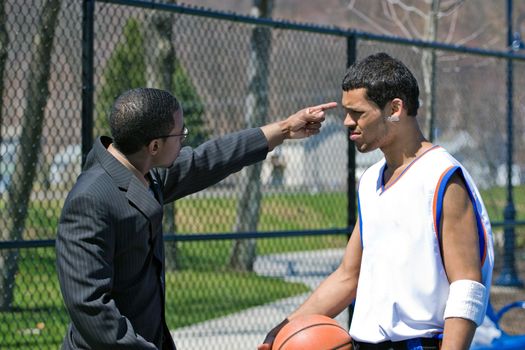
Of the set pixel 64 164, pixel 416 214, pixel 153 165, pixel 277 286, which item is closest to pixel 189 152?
pixel 153 165

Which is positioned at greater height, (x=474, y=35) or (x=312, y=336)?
(x=312, y=336)

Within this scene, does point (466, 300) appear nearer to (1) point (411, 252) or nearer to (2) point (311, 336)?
(1) point (411, 252)

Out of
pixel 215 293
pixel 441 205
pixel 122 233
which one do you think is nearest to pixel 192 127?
pixel 215 293

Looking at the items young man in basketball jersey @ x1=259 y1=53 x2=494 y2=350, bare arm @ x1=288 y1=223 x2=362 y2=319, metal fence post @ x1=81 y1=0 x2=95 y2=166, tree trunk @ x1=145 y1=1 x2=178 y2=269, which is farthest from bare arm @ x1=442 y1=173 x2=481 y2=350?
tree trunk @ x1=145 y1=1 x2=178 y2=269

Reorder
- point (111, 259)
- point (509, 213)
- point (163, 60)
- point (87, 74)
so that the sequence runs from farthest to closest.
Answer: point (509, 213), point (163, 60), point (87, 74), point (111, 259)

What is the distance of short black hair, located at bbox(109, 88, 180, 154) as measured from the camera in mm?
3234

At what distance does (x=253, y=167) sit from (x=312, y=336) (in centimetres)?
395

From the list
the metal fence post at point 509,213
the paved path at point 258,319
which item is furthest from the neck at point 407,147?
the metal fence post at point 509,213

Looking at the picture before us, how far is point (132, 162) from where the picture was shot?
3324mm

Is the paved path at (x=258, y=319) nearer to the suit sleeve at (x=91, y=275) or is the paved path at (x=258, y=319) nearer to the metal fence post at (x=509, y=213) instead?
the metal fence post at (x=509, y=213)

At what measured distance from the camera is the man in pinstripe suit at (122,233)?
117 inches

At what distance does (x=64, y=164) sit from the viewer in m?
6.29

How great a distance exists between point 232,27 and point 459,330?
Answer: 402 centimetres

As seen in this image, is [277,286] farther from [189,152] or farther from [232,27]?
[189,152]
